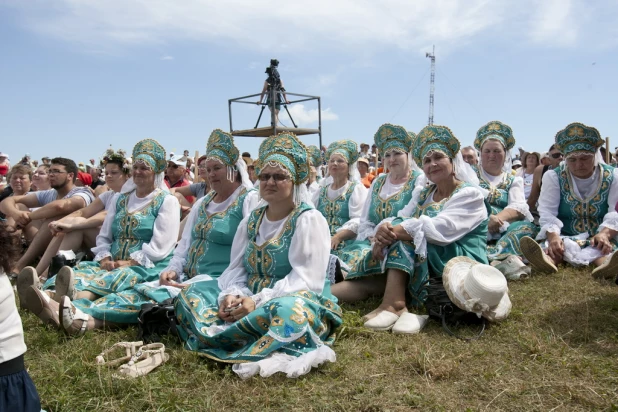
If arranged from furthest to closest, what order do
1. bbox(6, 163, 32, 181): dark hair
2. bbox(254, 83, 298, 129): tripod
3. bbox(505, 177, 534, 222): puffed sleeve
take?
bbox(254, 83, 298, 129): tripod → bbox(6, 163, 32, 181): dark hair → bbox(505, 177, 534, 222): puffed sleeve

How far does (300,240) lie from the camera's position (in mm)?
3375

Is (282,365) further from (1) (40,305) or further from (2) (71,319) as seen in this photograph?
(1) (40,305)

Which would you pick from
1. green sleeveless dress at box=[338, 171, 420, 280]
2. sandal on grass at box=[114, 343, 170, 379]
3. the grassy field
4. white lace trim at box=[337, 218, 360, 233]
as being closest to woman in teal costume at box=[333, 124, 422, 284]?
green sleeveless dress at box=[338, 171, 420, 280]

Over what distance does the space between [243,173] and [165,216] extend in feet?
2.94

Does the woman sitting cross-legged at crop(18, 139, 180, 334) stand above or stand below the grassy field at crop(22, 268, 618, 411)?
above

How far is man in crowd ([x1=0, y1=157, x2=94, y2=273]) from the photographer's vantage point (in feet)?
20.8

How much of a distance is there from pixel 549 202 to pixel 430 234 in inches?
87.2

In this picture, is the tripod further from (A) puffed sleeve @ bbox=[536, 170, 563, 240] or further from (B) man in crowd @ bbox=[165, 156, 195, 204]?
(A) puffed sleeve @ bbox=[536, 170, 563, 240]

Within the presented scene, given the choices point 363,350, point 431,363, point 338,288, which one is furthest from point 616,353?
point 338,288

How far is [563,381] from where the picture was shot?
2.80 meters

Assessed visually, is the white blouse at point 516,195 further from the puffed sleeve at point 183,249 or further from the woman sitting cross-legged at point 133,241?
the woman sitting cross-legged at point 133,241

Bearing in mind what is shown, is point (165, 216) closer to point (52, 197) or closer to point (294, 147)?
point (294, 147)

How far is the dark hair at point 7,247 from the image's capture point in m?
2.07

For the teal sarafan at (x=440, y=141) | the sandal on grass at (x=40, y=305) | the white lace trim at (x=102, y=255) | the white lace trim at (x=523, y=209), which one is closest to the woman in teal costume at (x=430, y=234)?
the teal sarafan at (x=440, y=141)
